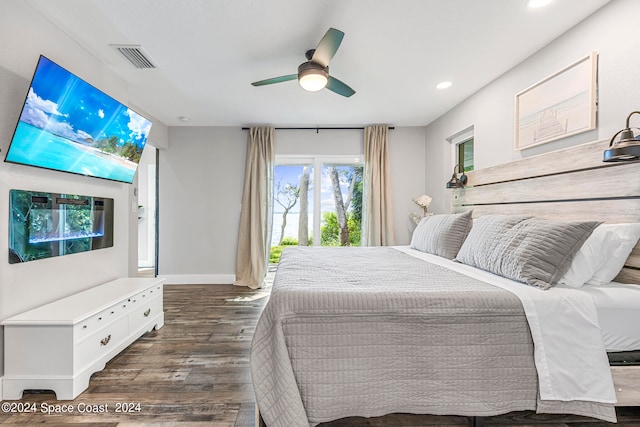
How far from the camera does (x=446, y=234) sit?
2.49 m

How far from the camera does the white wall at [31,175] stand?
1.67m

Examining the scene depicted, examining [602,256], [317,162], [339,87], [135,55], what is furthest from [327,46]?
[317,162]

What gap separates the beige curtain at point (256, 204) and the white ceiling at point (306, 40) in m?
1.01

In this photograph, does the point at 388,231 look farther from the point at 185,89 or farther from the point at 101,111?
the point at 101,111

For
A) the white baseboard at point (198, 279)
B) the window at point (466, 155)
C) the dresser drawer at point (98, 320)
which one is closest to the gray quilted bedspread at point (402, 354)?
the dresser drawer at point (98, 320)

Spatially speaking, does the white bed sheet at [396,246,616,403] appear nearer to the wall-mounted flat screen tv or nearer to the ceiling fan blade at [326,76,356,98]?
the ceiling fan blade at [326,76,356,98]

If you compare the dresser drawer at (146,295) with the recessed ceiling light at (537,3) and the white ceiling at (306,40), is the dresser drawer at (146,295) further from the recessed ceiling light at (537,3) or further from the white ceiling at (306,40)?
the recessed ceiling light at (537,3)

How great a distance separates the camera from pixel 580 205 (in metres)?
1.83

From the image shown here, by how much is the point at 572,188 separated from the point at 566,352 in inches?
46.5

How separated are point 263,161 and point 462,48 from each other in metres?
2.95

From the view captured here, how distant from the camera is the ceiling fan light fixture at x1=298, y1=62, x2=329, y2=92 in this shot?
7.14 ft

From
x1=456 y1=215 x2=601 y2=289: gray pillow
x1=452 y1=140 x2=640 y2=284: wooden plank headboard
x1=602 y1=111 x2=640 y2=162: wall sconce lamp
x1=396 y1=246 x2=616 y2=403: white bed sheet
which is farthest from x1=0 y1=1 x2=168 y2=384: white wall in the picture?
x1=452 y1=140 x2=640 y2=284: wooden plank headboard

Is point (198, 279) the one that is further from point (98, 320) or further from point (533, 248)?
point (533, 248)

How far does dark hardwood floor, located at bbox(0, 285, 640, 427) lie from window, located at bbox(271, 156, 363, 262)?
2017 mm
